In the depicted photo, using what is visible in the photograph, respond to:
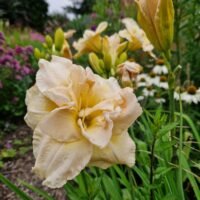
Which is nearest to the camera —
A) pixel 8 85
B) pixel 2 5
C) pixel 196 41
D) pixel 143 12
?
pixel 143 12

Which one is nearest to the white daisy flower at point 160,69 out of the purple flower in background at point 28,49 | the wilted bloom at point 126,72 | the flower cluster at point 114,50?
the flower cluster at point 114,50

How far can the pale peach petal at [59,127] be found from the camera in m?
0.73

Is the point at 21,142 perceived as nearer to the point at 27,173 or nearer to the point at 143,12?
the point at 27,173

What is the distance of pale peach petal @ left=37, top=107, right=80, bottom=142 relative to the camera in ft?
2.39

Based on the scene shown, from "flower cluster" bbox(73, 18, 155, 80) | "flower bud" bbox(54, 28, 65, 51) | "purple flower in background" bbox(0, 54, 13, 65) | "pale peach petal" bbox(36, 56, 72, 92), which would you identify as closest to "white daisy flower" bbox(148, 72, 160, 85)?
"purple flower in background" bbox(0, 54, 13, 65)

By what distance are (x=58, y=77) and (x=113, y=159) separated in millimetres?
188

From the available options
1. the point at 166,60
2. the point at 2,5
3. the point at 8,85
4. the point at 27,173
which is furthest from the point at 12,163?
the point at 2,5

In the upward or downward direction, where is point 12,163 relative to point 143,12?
downward

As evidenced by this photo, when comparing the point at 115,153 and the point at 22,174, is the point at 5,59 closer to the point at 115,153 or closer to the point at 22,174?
the point at 22,174

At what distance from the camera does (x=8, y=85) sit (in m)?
4.25

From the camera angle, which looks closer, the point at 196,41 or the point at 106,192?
the point at 106,192

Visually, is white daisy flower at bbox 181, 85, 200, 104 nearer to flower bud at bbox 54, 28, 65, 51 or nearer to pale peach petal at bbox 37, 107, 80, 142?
flower bud at bbox 54, 28, 65, 51

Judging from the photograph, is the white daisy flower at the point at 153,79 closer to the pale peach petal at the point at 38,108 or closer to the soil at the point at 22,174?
the soil at the point at 22,174

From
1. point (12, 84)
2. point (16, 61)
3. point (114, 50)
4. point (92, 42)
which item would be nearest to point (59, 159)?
point (114, 50)
